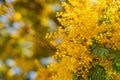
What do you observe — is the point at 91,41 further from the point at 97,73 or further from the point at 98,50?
the point at 97,73

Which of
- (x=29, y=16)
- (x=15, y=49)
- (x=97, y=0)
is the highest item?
(x=29, y=16)

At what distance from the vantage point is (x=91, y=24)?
433cm

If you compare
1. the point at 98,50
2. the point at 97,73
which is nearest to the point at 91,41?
the point at 98,50

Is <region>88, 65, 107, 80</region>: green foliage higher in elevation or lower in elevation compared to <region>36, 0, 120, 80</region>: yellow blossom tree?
lower

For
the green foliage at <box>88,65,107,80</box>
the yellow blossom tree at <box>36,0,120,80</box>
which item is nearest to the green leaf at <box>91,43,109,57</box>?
the yellow blossom tree at <box>36,0,120,80</box>

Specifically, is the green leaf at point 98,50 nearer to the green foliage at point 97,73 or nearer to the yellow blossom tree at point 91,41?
the yellow blossom tree at point 91,41

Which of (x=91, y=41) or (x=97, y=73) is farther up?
(x=91, y=41)

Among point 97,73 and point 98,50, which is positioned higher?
point 98,50

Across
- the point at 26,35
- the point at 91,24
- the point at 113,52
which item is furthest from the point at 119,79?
the point at 26,35

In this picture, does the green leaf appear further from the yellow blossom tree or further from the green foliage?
the green foliage

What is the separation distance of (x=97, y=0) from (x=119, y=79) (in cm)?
69

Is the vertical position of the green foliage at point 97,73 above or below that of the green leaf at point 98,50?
below

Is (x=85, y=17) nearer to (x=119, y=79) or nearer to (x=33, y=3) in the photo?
(x=119, y=79)

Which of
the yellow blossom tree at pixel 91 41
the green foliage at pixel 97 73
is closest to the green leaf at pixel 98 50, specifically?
the yellow blossom tree at pixel 91 41
